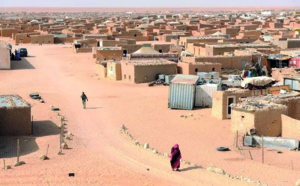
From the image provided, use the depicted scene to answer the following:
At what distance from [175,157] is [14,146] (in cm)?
560

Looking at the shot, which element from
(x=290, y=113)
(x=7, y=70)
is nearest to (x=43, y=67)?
(x=7, y=70)

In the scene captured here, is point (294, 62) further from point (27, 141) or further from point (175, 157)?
point (175, 157)

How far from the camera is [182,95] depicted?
23.1 metres

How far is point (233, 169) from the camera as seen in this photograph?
14.4m

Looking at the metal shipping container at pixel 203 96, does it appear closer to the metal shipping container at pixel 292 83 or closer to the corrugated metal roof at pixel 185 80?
the corrugated metal roof at pixel 185 80

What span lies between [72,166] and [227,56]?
20.7m

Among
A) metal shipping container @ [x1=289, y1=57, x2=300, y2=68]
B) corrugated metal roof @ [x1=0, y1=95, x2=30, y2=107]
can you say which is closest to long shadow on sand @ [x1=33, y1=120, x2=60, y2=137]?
corrugated metal roof @ [x1=0, y1=95, x2=30, y2=107]

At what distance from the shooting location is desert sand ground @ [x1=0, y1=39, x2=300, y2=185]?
12828 mm

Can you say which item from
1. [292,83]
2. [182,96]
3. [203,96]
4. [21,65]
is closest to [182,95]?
[182,96]

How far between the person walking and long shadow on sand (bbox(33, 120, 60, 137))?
595 cm

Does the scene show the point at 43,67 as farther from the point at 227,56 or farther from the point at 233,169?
the point at 233,169

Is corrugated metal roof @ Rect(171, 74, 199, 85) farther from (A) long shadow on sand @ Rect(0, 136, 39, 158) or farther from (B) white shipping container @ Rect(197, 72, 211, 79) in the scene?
(A) long shadow on sand @ Rect(0, 136, 39, 158)

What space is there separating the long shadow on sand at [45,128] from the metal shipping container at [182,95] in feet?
19.2

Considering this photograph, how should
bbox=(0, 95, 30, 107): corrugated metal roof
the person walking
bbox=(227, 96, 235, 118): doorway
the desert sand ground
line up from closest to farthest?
the desert sand ground < the person walking < bbox=(0, 95, 30, 107): corrugated metal roof < bbox=(227, 96, 235, 118): doorway
